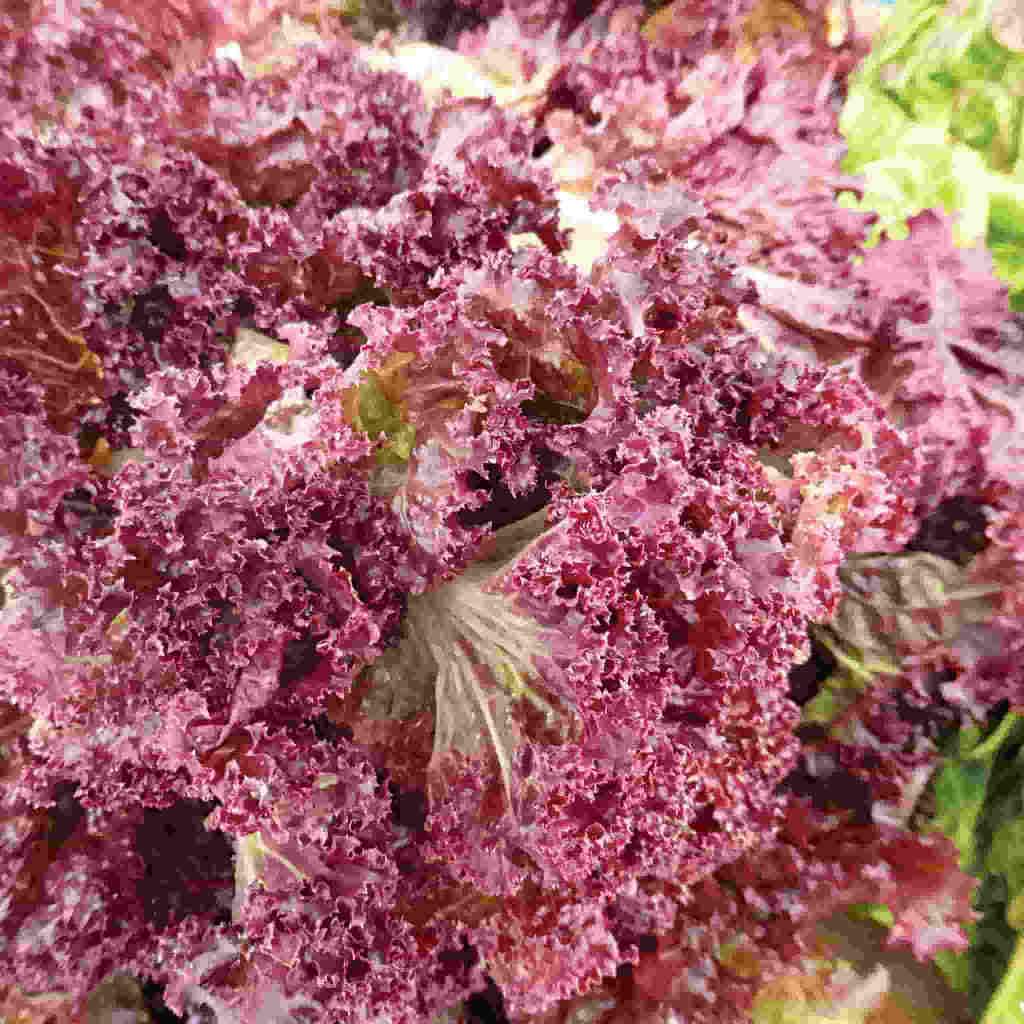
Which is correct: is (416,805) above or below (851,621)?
below

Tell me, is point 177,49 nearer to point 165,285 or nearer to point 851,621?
point 165,285

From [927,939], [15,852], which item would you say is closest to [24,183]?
[15,852]

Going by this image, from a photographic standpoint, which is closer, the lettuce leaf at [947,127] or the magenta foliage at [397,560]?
the magenta foliage at [397,560]

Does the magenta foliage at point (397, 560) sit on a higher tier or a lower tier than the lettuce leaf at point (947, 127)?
lower

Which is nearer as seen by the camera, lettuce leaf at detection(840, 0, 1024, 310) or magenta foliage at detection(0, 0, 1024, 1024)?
magenta foliage at detection(0, 0, 1024, 1024)

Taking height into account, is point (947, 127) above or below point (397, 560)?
above

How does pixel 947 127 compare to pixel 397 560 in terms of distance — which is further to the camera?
pixel 947 127

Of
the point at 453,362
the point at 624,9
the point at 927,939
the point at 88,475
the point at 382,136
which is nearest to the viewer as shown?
the point at 453,362

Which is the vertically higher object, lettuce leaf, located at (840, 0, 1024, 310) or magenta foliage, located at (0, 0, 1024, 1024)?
lettuce leaf, located at (840, 0, 1024, 310)

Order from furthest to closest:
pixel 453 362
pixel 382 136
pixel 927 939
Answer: pixel 927 939
pixel 382 136
pixel 453 362

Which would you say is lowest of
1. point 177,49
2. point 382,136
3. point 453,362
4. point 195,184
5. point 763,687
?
point 763,687

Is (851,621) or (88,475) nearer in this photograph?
(88,475)

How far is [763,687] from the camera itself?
1559mm

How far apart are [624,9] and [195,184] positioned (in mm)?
1560
